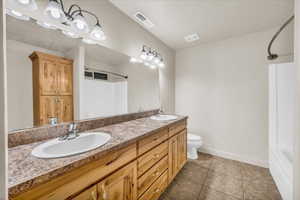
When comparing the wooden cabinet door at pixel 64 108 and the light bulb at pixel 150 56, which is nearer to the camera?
the wooden cabinet door at pixel 64 108

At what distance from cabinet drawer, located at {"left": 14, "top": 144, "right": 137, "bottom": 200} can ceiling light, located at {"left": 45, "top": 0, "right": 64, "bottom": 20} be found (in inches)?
46.5

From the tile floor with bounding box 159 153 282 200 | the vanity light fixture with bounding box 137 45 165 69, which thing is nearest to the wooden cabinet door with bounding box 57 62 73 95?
the vanity light fixture with bounding box 137 45 165 69

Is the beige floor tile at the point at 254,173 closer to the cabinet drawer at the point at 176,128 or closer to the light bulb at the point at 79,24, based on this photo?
the cabinet drawer at the point at 176,128

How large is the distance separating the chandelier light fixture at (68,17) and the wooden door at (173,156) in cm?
149

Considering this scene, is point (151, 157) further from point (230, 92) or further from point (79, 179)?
point (230, 92)

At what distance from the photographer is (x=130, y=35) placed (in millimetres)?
1952

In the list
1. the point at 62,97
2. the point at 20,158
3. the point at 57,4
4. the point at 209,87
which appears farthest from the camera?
the point at 209,87

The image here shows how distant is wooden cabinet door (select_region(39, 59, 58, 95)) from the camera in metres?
1.08

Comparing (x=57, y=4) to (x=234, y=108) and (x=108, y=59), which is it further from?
(x=234, y=108)

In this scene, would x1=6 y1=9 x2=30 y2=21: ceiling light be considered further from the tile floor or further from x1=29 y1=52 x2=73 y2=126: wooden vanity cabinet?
the tile floor

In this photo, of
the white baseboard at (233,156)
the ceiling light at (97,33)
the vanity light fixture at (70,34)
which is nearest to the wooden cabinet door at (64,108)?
the vanity light fixture at (70,34)

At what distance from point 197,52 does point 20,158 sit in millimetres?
2979

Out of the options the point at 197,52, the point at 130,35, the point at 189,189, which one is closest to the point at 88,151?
the point at 189,189

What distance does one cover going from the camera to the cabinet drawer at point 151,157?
1.17 metres
